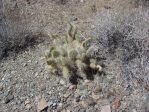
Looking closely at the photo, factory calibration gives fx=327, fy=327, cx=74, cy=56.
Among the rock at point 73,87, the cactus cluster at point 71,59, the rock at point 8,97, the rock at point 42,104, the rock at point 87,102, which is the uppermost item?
the cactus cluster at point 71,59

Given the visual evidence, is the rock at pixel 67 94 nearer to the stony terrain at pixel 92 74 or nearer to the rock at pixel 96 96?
the stony terrain at pixel 92 74

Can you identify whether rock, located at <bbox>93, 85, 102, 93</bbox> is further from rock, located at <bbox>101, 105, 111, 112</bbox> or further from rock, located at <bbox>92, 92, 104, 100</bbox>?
rock, located at <bbox>101, 105, 111, 112</bbox>

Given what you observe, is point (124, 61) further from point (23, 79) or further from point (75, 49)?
point (23, 79)

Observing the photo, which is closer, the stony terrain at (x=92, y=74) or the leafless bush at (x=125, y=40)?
the stony terrain at (x=92, y=74)

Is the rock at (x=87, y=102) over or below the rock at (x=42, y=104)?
over

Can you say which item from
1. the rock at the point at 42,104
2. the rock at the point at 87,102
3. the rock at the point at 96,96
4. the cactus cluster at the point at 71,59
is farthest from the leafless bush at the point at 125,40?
the rock at the point at 42,104

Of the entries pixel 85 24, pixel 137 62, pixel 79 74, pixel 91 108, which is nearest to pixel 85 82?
pixel 79 74

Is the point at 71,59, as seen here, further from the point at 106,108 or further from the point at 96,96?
the point at 106,108
